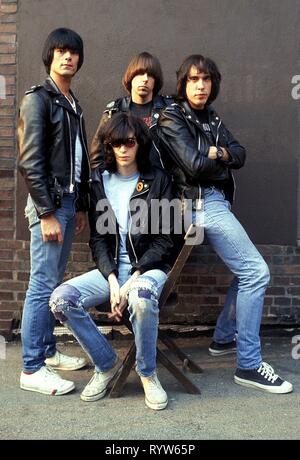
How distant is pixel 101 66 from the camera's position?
4.52 m

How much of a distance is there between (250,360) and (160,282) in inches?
30.1

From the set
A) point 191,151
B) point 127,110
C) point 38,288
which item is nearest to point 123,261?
point 38,288

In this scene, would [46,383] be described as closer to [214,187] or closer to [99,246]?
[99,246]

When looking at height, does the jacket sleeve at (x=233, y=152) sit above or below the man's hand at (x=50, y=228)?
above

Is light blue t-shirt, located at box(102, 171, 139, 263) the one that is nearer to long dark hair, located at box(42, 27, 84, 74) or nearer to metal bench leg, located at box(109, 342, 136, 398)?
metal bench leg, located at box(109, 342, 136, 398)

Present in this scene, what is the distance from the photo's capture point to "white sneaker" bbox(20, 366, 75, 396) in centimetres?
356

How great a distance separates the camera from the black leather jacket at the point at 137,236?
3.53 metres

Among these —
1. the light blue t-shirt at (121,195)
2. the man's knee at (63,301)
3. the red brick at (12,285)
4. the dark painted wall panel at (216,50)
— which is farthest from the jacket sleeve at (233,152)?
the red brick at (12,285)

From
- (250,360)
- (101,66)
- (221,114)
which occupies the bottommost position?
(250,360)

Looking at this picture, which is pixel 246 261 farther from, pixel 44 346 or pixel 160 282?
pixel 44 346

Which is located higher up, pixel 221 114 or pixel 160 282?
pixel 221 114

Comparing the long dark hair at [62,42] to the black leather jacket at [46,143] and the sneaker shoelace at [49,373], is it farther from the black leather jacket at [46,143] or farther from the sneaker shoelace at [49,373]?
the sneaker shoelace at [49,373]

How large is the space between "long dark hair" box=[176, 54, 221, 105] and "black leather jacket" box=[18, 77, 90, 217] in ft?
2.15
